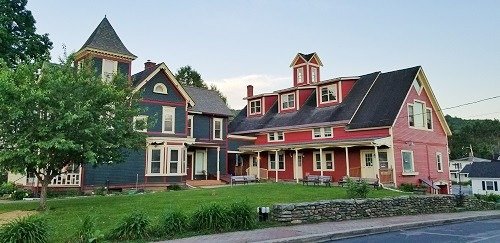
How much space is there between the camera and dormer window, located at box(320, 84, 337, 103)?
102ft

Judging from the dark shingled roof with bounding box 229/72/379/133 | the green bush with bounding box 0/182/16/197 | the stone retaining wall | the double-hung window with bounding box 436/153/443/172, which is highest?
the dark shingled roof with bounding box 229/72/379/133

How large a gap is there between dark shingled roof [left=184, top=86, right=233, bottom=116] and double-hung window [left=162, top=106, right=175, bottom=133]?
2770 millimetres

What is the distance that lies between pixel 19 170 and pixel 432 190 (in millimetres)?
25479

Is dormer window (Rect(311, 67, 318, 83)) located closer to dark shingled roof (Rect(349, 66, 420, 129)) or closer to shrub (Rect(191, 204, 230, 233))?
dark shingled roof (Rect(349, 66, 420, 129))

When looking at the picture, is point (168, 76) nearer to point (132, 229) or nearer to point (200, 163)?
point (200, 163)

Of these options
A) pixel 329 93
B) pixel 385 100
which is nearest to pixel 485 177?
pixel 385 100

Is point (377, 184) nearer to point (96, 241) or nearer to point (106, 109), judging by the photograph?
point (106, 109)

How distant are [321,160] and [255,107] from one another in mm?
12558

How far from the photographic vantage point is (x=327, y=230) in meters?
10.9

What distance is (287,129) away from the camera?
31969 millimetres

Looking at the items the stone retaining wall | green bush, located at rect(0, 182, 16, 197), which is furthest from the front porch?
green bush, located at rect(0, 182, 16, 197)

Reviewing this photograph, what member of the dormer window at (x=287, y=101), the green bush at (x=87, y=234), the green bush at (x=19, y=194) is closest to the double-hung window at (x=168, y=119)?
the green bush at (x=19, y=194)

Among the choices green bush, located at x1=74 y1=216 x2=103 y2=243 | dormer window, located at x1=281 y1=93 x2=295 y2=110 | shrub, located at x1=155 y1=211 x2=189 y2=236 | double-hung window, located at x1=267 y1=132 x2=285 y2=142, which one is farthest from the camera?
dormer window, located at x1=281 y1=93 x2=295 y2=110

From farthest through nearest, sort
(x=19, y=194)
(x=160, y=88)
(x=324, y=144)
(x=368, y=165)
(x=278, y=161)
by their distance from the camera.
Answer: (x=278, y=161) < (x=324, y=144) < (x=368, y=165) < (x=160, y=88) < (x=19, y=194)
